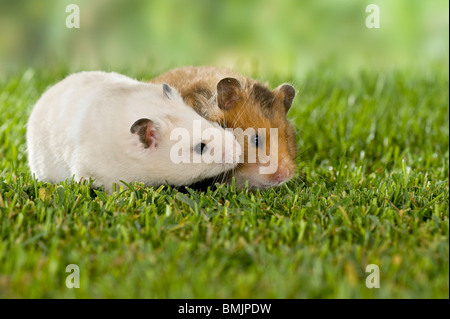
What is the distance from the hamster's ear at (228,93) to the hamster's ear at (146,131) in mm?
459

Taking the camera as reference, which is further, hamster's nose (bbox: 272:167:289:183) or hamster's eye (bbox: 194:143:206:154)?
hamster's nose (bbox: 272:167:289:183)

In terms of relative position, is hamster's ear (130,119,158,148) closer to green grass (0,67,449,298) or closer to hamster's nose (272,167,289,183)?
green grass (0,67,449,298)

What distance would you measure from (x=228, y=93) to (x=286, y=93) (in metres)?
0.51

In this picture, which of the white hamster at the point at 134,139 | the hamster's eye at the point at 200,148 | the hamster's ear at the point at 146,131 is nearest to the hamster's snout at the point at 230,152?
the white hamster at the point at 134,139

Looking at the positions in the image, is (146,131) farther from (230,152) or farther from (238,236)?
(238,236)

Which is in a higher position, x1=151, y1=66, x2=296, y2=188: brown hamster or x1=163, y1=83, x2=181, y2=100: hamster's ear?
x1=163, y1=83, x2=181, y2=100: hamster's ear

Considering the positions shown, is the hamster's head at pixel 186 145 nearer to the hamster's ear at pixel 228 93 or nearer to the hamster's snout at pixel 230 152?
the hamster's snout at pixel 230 152

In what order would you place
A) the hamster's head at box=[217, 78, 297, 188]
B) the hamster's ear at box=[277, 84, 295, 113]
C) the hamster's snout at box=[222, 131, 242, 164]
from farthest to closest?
the hamster's ear at box=[277, 84, 295, 113] < the hamster's head at box=[217, 78, 297, 188] < the hamster's snout at box=[222, 131, 242, 164]

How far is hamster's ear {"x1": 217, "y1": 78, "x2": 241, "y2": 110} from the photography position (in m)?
3.75

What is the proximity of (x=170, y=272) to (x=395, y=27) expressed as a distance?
7.73 meters

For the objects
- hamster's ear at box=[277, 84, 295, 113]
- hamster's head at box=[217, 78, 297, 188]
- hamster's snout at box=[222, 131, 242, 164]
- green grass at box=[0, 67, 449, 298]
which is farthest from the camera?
hamster's ear at box=[277, 84, 295, 113]

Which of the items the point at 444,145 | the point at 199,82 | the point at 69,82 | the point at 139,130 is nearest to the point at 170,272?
the point at 139,130

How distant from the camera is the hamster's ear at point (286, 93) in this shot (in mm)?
4078

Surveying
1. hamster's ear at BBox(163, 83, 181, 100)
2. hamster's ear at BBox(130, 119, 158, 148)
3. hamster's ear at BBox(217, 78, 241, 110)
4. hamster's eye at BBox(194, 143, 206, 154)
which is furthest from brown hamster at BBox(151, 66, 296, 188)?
hamster's ear at BBox(130, 119, 158, 148)
